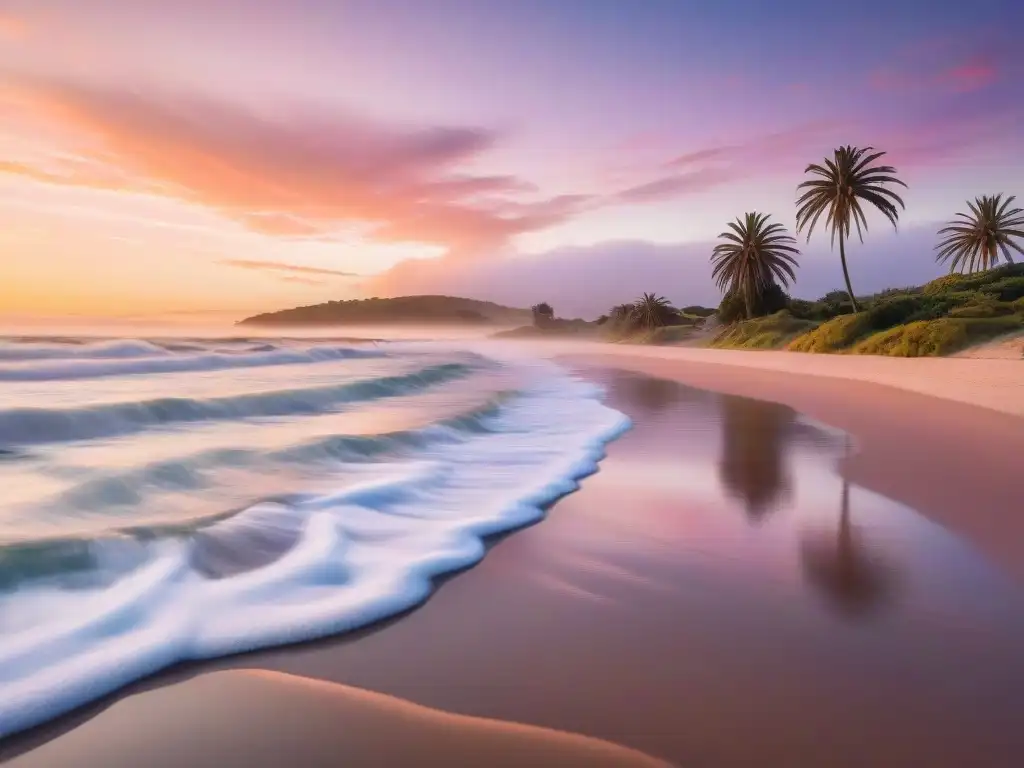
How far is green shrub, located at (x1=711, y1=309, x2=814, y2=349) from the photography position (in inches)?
1555

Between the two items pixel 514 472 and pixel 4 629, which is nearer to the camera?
pixel 4 629

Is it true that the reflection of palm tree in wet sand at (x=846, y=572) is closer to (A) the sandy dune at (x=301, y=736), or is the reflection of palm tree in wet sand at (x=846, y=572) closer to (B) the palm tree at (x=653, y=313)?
(A) the sandy dune at (x=301, y=736)

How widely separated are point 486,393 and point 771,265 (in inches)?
1689

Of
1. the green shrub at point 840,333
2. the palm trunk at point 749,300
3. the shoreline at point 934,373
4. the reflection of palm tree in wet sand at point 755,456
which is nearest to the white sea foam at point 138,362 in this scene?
the reflection of palm tree in wet sand at point 755,456

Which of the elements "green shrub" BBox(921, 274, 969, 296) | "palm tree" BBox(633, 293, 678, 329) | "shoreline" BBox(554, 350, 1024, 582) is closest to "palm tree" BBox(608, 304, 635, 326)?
"palm tree" BBox(633, 293, 678, 329)

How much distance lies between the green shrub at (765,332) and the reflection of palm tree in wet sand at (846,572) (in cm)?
3623

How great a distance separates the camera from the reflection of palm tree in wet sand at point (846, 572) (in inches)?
140

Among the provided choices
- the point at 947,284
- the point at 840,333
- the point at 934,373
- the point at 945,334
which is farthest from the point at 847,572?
the point at 947,284

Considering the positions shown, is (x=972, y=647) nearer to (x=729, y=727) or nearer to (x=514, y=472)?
(x=729, y=727)

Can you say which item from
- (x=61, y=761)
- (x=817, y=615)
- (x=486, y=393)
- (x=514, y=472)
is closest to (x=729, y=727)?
(x=817, y=615)

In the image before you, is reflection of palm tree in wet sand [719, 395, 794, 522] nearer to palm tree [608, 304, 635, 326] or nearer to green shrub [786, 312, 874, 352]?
green shrub [786, 312, 874, 352]

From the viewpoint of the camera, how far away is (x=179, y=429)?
10.4 meters

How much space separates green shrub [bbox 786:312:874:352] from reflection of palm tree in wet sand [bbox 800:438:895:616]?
93.1ft

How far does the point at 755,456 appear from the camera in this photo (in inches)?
313
